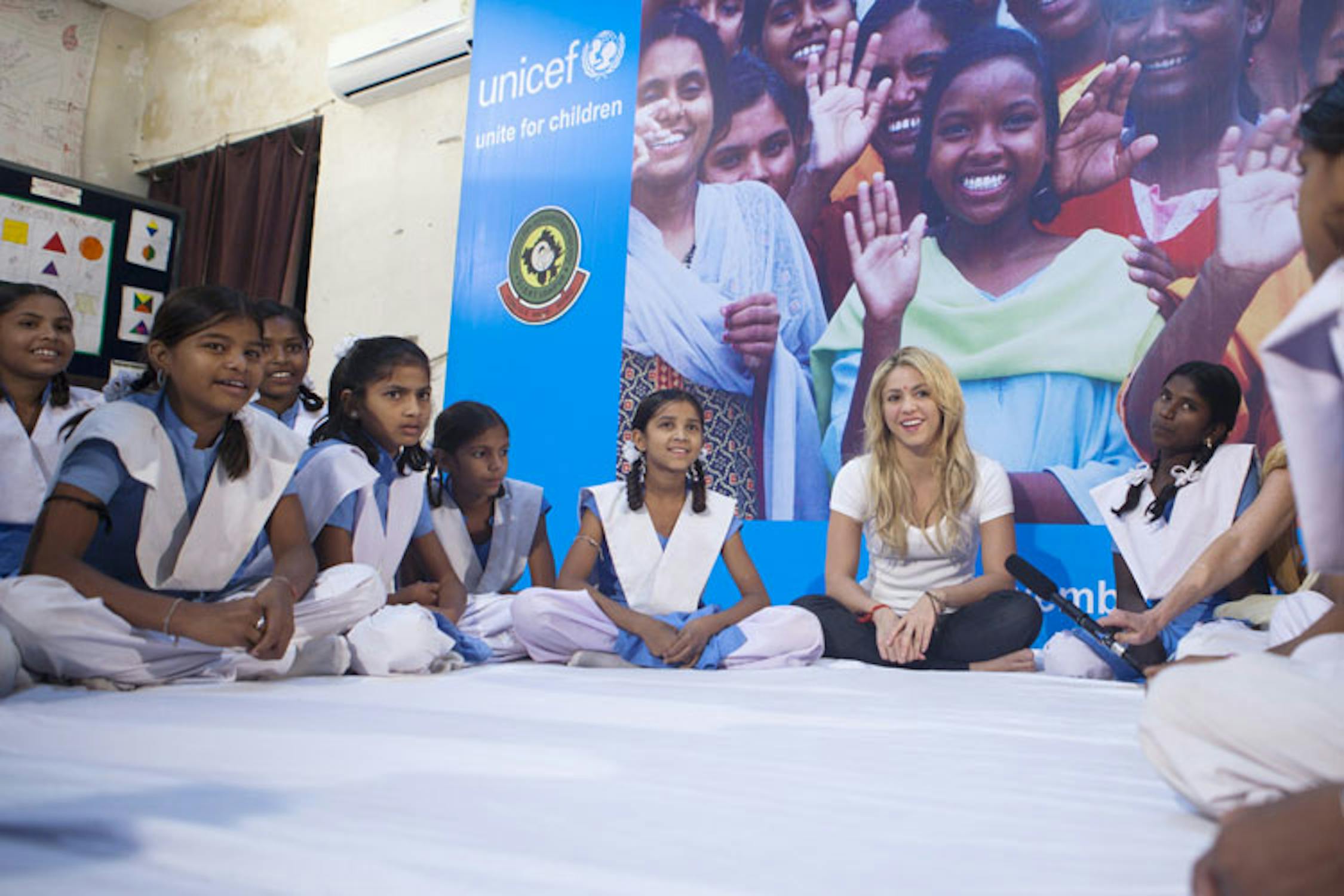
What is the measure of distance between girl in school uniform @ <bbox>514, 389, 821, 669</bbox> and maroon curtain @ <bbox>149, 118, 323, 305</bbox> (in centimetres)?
318

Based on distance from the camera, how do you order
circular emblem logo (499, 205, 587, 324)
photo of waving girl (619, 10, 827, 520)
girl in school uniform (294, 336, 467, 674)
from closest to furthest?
girl in school uniform (294, 336, 467, 674) < photo of waving girl (619, 10, 827, 520) < circular emblem logo (499, 205, 587, 324)

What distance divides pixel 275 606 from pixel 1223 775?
4.24 ft

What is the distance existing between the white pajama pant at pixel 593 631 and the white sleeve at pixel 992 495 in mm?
497

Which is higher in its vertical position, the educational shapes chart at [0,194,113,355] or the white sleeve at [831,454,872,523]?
the educational shapes chart at [0,194,113,355]

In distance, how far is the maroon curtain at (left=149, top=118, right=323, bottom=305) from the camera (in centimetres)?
518

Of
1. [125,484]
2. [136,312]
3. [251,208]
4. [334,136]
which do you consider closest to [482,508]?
[125,484]

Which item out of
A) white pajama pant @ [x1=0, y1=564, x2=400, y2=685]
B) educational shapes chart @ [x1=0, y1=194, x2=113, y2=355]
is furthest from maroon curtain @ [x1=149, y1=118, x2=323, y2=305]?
white pajama pant @ [x1=0, y1=564, x2=400, y2=685]

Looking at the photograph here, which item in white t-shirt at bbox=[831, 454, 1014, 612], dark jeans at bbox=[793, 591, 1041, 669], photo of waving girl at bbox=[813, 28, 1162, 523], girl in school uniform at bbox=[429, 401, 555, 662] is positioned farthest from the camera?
photo of waving girl at bbox=[813, 28, 1162, 523]

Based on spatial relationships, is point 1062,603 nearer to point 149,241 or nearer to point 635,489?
point 635,489

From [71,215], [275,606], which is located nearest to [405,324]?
[71,215]

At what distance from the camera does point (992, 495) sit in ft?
8.13

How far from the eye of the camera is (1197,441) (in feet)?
7.67

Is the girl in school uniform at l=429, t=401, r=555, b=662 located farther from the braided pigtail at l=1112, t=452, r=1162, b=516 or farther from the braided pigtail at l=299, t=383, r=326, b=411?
the braided pigtail at l=1112, t=452, r=1162, b=516

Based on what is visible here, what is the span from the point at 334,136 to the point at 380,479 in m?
3.30
